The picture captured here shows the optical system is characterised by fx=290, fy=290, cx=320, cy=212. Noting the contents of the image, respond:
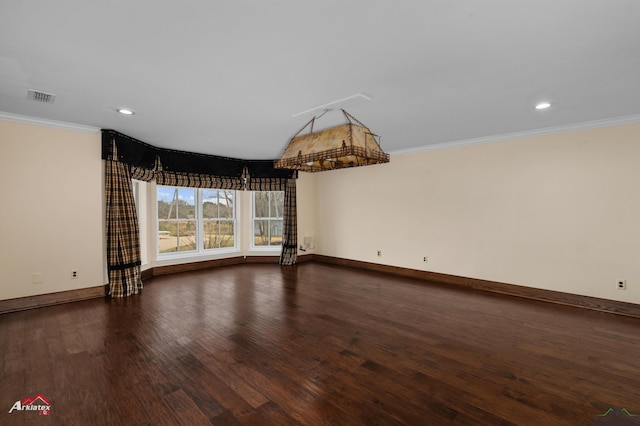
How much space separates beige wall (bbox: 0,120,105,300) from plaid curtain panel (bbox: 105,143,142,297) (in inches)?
4.9

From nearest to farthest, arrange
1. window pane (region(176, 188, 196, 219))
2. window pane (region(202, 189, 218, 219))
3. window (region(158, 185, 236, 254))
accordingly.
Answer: window (region(158, 185, 236, 254))
window pane (region(176, 188, 196, 219))
window pane (region(202, 189, 218, 219))

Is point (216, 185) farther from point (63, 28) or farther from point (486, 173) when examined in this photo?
point (486, 173)

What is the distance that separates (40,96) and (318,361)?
11.7 feet

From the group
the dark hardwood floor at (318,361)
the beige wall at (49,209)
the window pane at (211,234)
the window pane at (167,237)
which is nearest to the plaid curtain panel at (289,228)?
the window pane at (211,234)

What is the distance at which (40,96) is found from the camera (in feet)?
9.12

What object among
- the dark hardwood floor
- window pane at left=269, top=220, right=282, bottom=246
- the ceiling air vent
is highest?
the ceiling air vent

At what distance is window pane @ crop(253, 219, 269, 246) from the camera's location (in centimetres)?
663

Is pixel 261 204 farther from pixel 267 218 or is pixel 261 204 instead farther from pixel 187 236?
pixel 187 236

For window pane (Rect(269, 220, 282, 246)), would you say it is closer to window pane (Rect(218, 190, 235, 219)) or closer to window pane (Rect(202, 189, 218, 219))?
window pane (Rect(218, 190, 235, 219))

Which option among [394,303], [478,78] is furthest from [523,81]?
[394,303]

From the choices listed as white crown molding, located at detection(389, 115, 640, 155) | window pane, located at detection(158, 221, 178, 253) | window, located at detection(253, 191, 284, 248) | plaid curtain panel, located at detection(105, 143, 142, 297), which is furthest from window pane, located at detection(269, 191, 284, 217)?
white crown molding, located at detection(389, 115, 640, 155)

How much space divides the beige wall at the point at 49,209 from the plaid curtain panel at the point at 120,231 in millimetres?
125

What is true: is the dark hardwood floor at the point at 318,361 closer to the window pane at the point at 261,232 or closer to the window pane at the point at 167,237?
the window pane at the point at 167,237

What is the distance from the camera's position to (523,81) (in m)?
2.48
